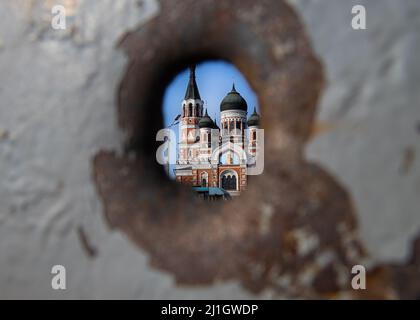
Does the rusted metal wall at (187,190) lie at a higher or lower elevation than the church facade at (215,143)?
lower

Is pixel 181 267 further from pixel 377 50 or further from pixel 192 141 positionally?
pixel 192 141

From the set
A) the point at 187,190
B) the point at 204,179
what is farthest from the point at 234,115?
the point at 187,190

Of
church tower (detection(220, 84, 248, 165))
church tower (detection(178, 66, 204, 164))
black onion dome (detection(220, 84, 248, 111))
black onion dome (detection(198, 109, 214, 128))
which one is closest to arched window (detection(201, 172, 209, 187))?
church tower (detection(220, 84, 248, 165))

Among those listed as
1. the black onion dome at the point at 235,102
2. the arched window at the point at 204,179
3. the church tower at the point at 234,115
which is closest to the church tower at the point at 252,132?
the church tower at the point at 234,115

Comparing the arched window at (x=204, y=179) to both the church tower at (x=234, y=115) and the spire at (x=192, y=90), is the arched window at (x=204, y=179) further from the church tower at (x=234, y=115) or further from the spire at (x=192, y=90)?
the spire at (x=192, y=90)

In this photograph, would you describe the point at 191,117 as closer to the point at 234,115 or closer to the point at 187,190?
the point at 234,115

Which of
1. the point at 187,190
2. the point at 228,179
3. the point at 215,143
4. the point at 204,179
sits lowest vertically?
the point at 187,190

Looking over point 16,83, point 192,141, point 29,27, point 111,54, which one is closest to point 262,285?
point 111,54

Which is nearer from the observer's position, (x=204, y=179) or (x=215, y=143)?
(x=204, y=179)
